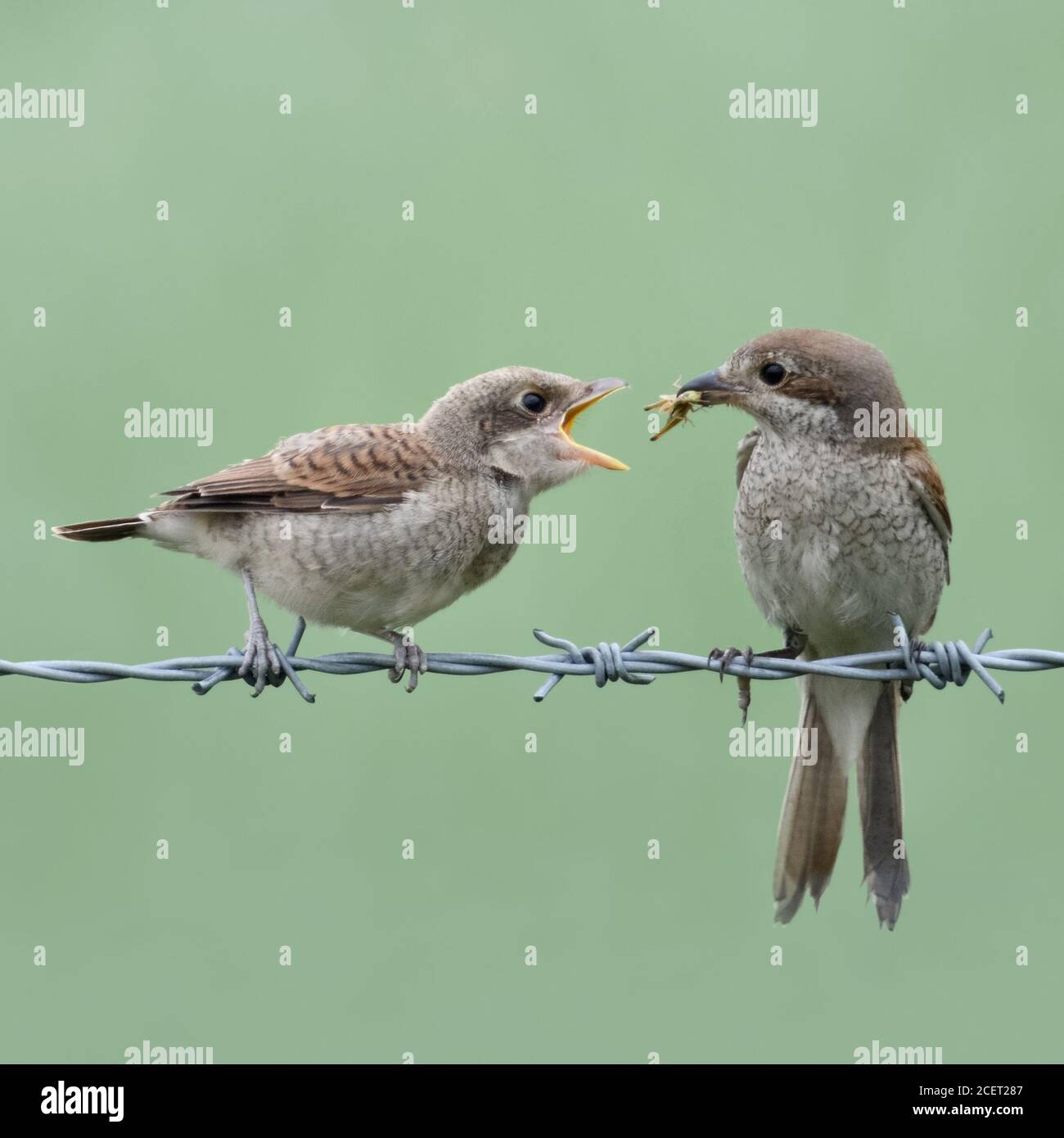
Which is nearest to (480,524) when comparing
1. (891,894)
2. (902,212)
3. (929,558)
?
(929,558)

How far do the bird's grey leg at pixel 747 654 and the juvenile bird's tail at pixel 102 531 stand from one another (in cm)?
201

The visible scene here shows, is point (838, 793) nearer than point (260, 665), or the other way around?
point (260, 665)

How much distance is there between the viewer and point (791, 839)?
5.55 m

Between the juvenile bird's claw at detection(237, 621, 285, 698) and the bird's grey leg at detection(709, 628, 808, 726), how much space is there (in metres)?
1.38

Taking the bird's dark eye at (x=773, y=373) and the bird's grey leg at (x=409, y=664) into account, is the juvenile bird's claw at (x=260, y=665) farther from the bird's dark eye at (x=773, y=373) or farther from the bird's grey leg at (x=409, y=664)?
the bird's dark eye at (x=773, y=373)

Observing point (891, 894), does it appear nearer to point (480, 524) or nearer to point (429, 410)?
point (480, 524)

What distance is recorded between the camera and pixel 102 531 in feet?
16.5

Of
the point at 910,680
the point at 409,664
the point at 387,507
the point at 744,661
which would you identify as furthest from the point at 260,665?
the point at 910,680

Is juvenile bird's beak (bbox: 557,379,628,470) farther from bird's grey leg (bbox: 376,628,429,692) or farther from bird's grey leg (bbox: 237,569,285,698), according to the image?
bird's grey leg (bbox: 237,569,285,698)

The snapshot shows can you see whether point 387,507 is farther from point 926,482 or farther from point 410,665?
point 926,482

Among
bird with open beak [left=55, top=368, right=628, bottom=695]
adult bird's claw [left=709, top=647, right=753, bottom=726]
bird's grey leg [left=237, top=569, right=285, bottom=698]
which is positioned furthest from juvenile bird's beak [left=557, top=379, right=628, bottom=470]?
bird's grey leg [left=237, top=569, right=285, bottom=698]

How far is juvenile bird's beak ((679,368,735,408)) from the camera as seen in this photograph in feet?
17.4

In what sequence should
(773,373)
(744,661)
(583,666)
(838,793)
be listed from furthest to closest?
1. (838,793)
2. (773,373)
3. (744,661)
4. (583,666)

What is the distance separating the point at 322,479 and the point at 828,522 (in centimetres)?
178
